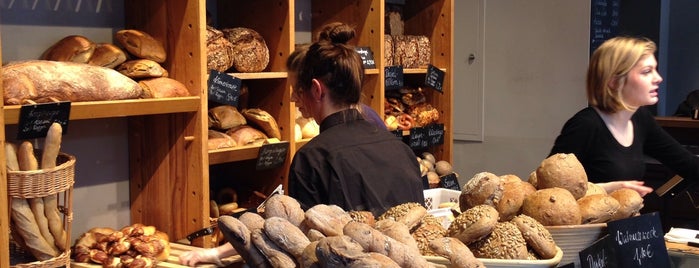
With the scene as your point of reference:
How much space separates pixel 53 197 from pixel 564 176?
130 cm

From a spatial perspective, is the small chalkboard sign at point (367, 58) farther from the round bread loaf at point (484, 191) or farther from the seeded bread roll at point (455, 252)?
the seeded bread roll at point (455, 252)

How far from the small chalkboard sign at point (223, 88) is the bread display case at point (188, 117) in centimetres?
7

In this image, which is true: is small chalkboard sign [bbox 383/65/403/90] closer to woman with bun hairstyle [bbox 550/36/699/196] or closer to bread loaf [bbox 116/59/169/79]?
woman with bun hairstyle [bbox 550/36/699/196]

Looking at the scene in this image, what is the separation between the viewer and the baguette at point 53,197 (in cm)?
196

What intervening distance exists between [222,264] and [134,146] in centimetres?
111

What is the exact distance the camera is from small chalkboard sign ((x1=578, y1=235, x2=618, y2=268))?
1.38 metres

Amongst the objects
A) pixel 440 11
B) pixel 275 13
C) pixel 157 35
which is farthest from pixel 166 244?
pixel 440 11

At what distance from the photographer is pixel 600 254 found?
4.71ft

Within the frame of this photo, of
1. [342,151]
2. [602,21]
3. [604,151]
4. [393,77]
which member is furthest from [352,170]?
[602,21]

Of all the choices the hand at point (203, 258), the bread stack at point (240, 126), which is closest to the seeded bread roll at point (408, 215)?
the hand at point (203, 258)

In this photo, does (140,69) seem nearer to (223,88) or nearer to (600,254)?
(223,88)

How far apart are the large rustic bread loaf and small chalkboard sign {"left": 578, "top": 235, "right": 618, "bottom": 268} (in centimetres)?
140

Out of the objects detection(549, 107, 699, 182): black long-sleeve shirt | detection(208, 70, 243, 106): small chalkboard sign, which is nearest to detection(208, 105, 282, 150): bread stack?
detection(208, 70, 243, 106): small chalkboard sign

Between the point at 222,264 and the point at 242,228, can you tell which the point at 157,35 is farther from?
the point at 242,228
